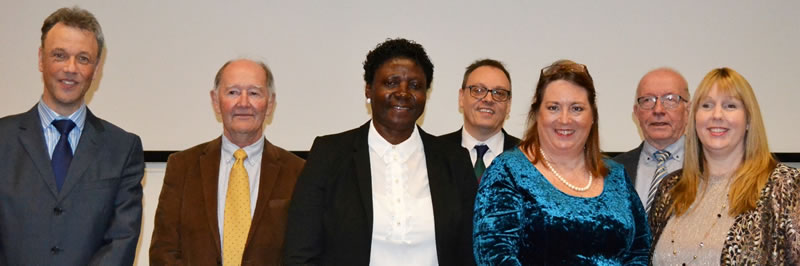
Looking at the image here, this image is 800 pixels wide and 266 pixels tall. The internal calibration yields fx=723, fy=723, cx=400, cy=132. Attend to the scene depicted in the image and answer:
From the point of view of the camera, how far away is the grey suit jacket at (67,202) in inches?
106

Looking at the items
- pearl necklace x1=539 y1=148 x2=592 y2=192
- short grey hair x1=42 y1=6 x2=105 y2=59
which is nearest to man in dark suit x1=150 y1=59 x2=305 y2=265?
short grey hair x1=42 y1=6 x2=105 y2=59

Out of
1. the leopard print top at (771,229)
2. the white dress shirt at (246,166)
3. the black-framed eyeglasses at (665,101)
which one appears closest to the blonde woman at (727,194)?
the leopard print top at (771,229)

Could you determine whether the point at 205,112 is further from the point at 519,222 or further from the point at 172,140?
the point at 519,222

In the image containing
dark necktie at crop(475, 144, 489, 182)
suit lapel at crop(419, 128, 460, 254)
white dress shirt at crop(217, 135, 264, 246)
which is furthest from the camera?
dark necktie at crop(475, 144, 489, 182)

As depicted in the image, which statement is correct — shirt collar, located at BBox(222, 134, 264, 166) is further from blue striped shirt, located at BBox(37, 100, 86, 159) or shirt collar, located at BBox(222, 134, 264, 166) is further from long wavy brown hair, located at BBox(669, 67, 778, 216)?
long wavy brown hair, located at BBox(669, 67, 778, 216)

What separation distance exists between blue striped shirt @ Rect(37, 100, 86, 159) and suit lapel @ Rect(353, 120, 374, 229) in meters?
1.11

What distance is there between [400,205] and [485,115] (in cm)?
102

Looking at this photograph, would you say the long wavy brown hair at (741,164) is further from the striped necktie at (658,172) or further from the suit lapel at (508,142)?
the suit lapel at (508,142)

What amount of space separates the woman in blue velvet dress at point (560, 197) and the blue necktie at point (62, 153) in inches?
63.1

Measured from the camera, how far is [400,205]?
8.90 feet

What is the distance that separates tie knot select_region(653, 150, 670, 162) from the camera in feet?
11.6

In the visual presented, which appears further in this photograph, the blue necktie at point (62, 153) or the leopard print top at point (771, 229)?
the blue necktie at point (62, 153)

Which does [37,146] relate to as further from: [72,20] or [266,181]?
[266,181]

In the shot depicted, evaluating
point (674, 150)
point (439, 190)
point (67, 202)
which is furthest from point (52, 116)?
point (674, 150)
